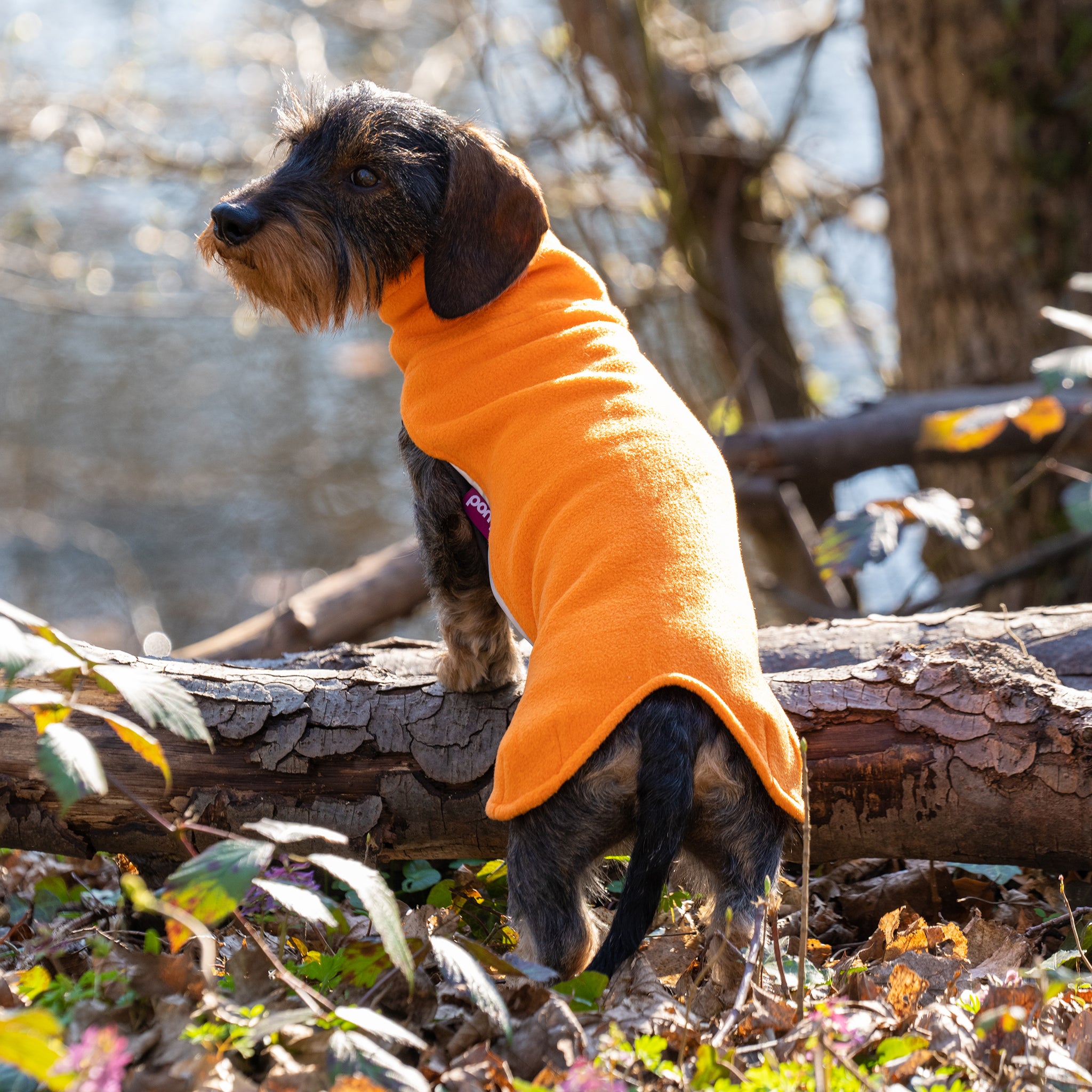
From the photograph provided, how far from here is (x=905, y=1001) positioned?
2.03 meters

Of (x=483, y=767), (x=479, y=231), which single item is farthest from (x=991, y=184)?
(x=483, y=767)

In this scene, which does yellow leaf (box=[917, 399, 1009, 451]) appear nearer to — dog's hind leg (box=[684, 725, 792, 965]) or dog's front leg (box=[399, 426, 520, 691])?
dog's front leg (box=[399, 426, 520, 691])

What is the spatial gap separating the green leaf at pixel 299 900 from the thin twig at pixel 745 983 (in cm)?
71

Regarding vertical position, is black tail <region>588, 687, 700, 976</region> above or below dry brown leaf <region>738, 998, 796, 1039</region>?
above

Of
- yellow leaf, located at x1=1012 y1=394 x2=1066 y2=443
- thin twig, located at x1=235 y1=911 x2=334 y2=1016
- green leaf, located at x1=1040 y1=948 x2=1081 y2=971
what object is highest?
thin twig, located at x1=235 y1=911 x2=334 y2=1016

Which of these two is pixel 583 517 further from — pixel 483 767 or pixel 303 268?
pixel 303 268

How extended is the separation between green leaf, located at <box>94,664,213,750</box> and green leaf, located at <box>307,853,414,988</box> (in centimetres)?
27

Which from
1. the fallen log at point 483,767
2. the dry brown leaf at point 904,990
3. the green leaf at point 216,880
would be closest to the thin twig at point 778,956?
the dry brown leaf at point 904,990

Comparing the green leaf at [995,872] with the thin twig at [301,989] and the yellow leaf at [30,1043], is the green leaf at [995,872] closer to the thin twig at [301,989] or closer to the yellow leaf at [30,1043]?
the thin twig at [301,989]

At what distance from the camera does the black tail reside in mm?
2014

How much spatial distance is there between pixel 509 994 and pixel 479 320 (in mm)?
1662

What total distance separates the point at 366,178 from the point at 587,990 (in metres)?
2.18

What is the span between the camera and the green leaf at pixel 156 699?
5.30ft

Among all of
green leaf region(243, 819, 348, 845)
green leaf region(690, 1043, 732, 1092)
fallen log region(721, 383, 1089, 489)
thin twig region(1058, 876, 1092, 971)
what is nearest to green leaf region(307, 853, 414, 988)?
green leaf region(243, 819, 348, 845)
